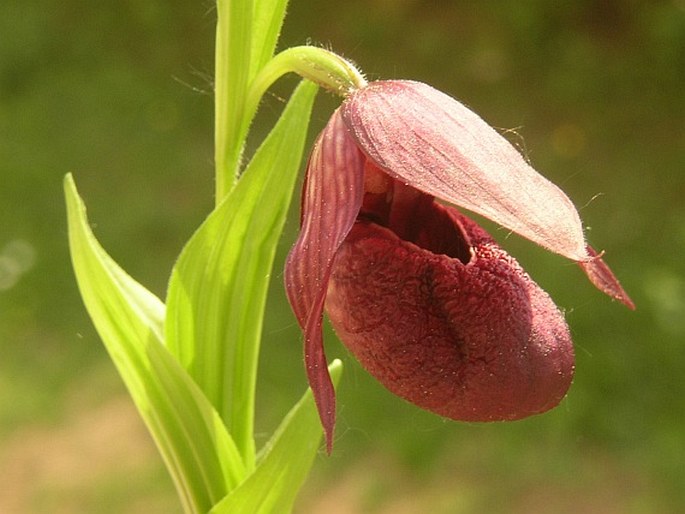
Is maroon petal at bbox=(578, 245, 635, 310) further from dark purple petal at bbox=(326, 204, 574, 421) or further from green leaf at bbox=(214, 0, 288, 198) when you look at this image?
green leaf at bbox=(214, 0, 288, 198)

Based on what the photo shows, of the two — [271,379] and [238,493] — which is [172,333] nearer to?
[238,493]

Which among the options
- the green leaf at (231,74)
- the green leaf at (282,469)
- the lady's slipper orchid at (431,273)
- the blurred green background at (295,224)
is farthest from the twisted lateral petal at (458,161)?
the blurred green background at (295,224)

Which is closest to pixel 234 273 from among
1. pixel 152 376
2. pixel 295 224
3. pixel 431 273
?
pixel 152 376

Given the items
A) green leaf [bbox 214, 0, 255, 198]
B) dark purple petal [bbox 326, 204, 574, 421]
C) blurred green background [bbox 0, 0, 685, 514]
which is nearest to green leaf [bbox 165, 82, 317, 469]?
green leaf [bbox 214, 0, 255, 198]

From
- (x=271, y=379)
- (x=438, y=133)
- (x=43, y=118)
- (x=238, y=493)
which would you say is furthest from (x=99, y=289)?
(x=43, y=118)

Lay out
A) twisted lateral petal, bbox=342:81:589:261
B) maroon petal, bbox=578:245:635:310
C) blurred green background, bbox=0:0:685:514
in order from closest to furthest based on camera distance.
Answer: twisted lateral petal, bbox=342:81:589:261, maroon petal, bbox=578:245:635:310, blurred green background, bbox=0:0:685:514

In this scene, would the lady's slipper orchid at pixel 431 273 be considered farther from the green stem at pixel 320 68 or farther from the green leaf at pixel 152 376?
the green leaf at pixel 152 376

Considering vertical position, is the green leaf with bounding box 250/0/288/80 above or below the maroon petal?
above
